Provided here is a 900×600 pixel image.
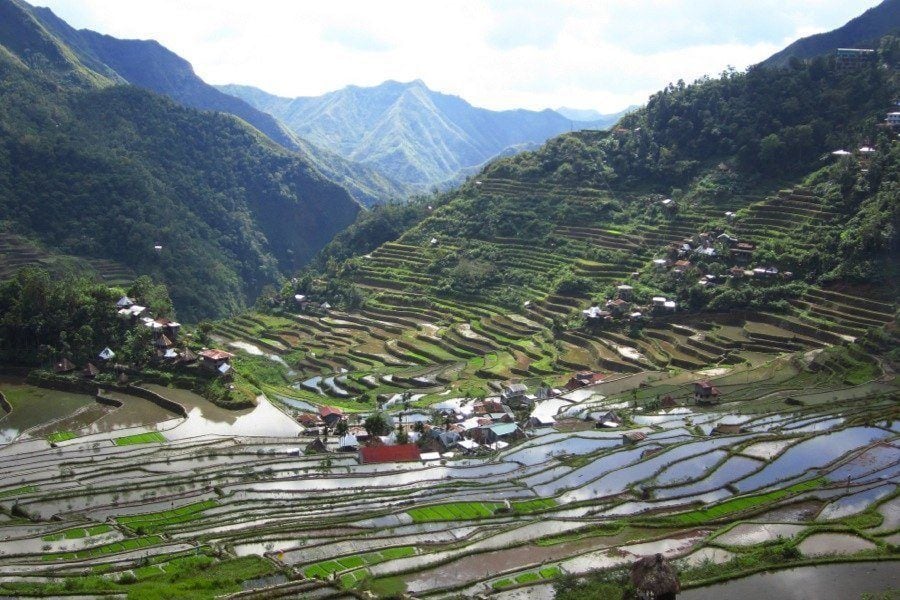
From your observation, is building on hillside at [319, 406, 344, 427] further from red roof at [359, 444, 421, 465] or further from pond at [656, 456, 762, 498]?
pond at [656, 456, 762, 498]

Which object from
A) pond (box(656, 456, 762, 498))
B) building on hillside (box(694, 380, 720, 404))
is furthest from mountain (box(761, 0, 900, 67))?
pond (box(656, 456, 762, 498))

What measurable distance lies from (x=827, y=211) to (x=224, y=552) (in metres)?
39.2

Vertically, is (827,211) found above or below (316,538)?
above

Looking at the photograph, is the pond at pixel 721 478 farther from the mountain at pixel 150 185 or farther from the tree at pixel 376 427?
the mountain at pixel 150 185

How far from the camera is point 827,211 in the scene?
42.5m

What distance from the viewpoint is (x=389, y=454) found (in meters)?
23.2

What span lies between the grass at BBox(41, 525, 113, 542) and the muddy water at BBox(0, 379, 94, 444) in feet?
31.9

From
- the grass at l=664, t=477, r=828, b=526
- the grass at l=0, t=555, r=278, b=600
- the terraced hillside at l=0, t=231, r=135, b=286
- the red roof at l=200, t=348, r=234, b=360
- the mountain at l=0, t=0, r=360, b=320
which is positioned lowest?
the grass at l=664, t=477, r=828, b=526

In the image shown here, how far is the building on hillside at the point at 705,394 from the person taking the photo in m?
28.3

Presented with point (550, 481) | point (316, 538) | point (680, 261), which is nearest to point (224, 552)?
point (316, 538)

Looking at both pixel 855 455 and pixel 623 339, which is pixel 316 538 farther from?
pixel 623 339

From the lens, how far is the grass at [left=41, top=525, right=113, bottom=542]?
16.5 meters

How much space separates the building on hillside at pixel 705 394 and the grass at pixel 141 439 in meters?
19.5

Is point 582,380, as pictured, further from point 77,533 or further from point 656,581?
point 656,581
